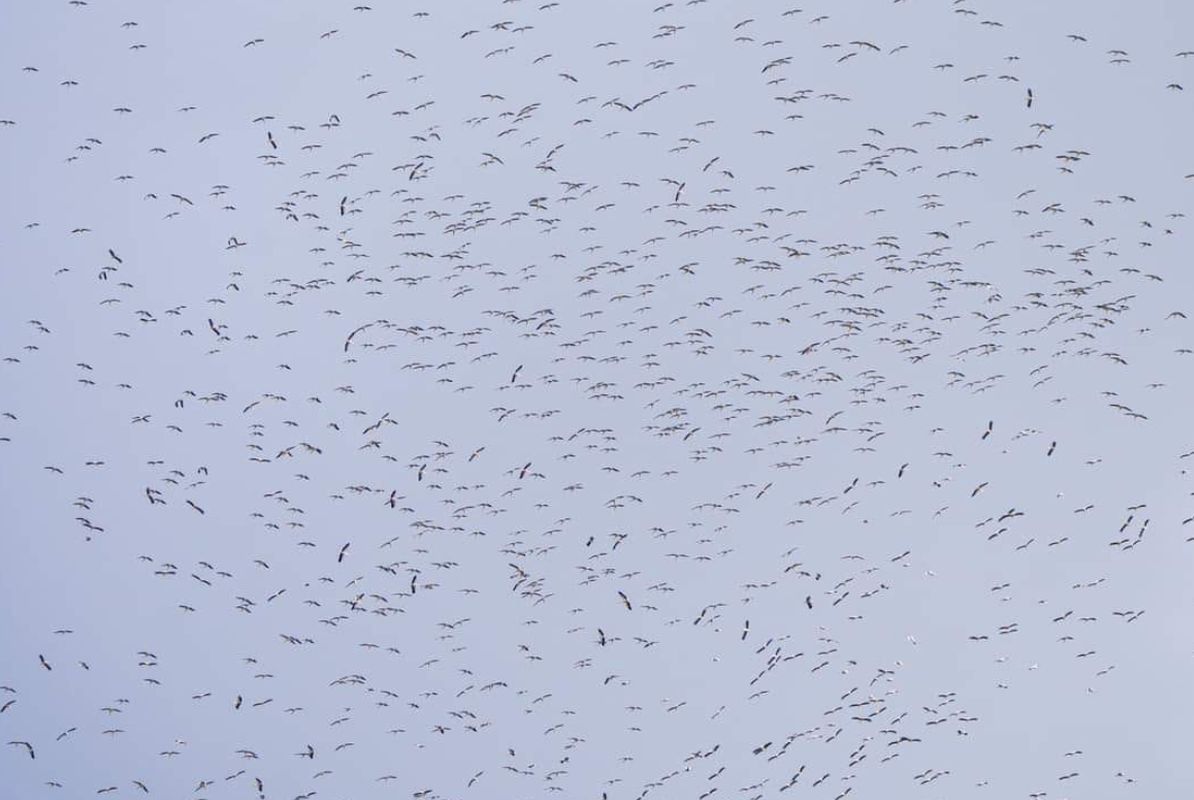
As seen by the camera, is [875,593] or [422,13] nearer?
[422,13]

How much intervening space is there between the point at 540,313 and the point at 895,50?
12851mm

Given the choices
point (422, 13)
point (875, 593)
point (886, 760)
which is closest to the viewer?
point (422, 13)

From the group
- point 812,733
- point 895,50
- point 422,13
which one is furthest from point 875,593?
point 422,13

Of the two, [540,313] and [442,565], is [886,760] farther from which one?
[540,313]

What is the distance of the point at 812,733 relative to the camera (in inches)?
2518

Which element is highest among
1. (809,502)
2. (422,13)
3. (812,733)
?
(422,13)

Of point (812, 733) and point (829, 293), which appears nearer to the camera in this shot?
point (829, 293)

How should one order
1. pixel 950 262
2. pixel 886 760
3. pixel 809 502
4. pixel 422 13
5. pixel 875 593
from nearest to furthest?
1. pixel 422 13
2. pixel 950 262
3. pixel 809 502
4. pixel 875 593
5. pixel 886 760

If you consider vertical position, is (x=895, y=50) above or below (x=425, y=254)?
above

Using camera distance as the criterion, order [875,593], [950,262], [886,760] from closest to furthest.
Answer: [950,262], [875,593], [886,760]

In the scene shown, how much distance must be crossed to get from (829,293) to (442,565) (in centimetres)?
1825

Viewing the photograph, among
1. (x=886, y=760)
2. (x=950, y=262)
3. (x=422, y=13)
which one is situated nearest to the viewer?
(x=422, y=13)

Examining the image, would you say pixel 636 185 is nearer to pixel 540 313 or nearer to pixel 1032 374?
pixel 540 313

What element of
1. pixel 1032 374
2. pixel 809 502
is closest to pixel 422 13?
pixel 809 502
